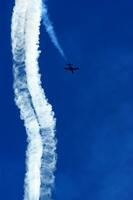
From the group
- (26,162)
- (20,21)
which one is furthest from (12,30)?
(26,162)

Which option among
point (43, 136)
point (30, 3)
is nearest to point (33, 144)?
point (43, 136)

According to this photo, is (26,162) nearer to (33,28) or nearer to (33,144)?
(33,144)

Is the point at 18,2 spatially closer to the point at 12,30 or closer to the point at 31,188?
the point at 12,30

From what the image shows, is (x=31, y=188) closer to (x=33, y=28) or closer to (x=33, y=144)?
(x=33, y=144)

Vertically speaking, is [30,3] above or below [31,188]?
above

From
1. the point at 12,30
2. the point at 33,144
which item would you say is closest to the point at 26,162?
the point at 33,144

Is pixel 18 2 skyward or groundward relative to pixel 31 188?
skyward

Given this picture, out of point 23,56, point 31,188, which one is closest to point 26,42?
point 23,56
